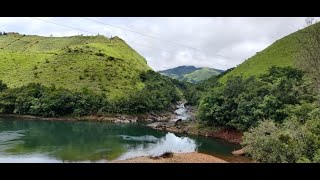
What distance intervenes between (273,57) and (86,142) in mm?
53217

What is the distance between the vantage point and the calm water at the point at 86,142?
3319 cm

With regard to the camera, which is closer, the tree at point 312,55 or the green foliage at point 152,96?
the tree at point 312,55

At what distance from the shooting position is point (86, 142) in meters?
42.1

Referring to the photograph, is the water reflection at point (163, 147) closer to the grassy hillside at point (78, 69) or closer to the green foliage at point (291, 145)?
the green foliage at point (291, 145)

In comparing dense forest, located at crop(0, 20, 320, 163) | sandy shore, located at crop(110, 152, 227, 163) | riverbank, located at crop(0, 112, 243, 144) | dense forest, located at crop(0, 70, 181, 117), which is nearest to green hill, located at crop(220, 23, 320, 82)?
dense forest, located at crop(0, 20, 320, 163)

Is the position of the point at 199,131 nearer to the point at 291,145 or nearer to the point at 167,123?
the point at 167,123

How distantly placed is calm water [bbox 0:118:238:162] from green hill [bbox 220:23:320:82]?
109 feet

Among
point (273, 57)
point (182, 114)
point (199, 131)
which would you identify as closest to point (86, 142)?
point (199, 131)

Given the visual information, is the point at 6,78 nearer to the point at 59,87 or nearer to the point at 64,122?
the point at 59,87

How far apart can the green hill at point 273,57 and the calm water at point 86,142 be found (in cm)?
3324

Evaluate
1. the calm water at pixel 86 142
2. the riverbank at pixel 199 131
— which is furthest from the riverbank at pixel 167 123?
the calm water at pixel 86 142

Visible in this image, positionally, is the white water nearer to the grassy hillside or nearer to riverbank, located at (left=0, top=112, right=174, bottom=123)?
riverbank, located at (left=0, top=112, right=174, bottom=123)
